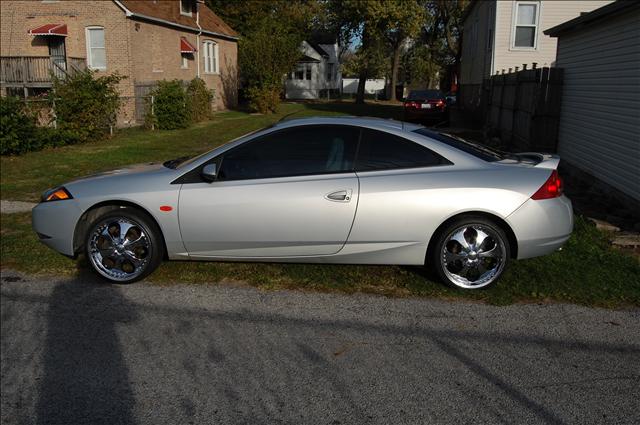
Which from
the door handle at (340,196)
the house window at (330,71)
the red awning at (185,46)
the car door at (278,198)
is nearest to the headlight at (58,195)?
the car door at (278,198)

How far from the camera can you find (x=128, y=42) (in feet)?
78.6

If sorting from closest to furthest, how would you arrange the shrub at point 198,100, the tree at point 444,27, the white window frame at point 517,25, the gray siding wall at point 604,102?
the gray siding wall at point 604,102 → the white window frame at point 517,25 → the shrub at point 198,100 → the tree at point 444,27

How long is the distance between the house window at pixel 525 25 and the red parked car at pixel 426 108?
186 inches

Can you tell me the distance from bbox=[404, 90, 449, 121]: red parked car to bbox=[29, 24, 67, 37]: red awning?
48.6 ft

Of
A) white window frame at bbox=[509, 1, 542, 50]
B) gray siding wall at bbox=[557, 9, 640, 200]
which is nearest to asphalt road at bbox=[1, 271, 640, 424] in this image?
gray siding wall at bbox=[557, 9, 640, 200]

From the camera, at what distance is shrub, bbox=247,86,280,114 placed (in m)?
32.2

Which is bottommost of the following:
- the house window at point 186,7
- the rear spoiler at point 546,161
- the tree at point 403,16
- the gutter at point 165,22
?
the rear spoiler at point 546,161

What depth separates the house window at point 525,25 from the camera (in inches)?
850

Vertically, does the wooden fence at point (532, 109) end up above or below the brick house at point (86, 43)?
below

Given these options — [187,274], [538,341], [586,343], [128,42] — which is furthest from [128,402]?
[128,42]

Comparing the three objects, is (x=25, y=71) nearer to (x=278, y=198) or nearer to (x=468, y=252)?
(x=278, y=198)

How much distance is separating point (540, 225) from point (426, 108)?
71.3 ft

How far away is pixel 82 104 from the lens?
56.4 feet

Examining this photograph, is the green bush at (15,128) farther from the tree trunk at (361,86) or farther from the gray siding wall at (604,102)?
the tree trunk at (361,86)
